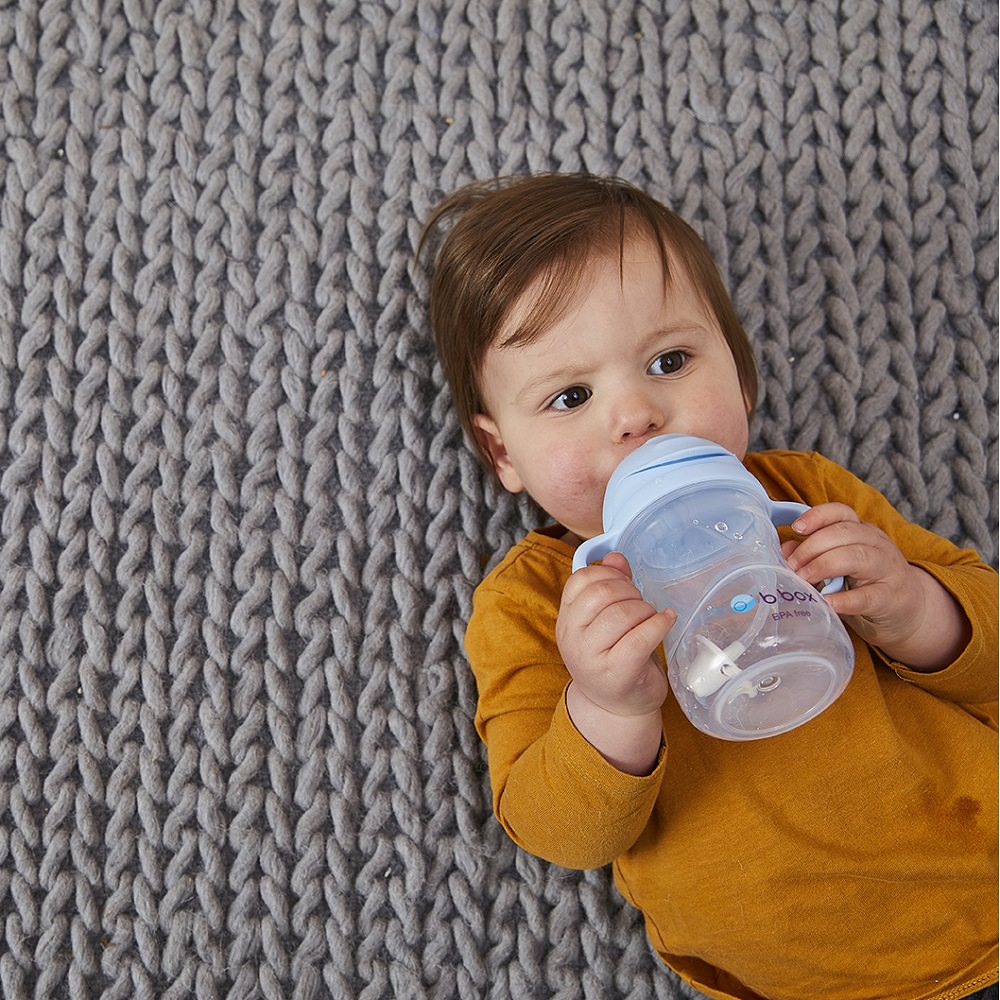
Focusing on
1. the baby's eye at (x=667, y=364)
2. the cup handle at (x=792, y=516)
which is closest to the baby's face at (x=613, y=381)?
the baby's eye at (x=667, y=364)

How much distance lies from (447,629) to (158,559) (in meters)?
0.31

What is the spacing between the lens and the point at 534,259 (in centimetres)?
94

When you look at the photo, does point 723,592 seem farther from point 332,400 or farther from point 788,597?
point 332,400

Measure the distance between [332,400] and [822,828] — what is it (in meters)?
0.64

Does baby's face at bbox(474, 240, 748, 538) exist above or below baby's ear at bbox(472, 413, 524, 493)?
above

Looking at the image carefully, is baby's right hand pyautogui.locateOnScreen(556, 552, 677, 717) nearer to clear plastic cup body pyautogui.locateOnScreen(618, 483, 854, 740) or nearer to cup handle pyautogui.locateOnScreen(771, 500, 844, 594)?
clear plastic cup body pyautogui.locateOnScreen(618, 483, 854, 740)

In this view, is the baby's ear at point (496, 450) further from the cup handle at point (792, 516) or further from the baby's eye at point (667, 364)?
the cup handle at point (792, 516)

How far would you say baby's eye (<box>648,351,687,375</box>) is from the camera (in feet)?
3.02

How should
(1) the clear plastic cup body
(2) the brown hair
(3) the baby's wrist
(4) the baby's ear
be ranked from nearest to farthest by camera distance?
(1) the clear plastic cup body < (3) the baby's wrist < (2) the brown hair < (4) the baby's ear

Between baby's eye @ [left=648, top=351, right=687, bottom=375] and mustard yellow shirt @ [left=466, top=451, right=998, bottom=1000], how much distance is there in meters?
0.28

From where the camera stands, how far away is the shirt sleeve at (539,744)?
0.84 meters

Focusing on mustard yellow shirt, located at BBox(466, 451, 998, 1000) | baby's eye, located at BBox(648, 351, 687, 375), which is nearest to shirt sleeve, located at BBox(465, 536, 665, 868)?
mustard yellow shirt, located at BBox(466, 451, 998, 1000)

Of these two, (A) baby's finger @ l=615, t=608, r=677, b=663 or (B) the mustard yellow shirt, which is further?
(B) the mustard yellow shirt

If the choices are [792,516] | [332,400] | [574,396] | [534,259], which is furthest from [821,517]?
[332,400]
